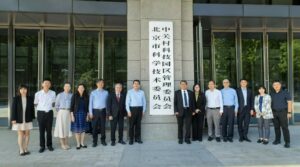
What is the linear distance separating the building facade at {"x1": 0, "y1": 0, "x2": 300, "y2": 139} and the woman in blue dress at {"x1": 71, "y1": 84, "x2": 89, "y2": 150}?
2.96m

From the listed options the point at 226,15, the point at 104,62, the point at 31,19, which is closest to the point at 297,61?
the point at 226,15

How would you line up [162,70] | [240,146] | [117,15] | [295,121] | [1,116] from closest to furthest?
[240,146]
[162,70]
[117,15]
[1,116]
[295,121]

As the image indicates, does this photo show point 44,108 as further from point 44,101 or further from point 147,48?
point 147,48

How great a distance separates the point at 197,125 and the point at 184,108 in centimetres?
76

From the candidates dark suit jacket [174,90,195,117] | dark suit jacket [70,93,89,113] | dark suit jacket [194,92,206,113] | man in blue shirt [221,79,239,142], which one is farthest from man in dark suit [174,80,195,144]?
dark suit jacket [70,93,89,113]

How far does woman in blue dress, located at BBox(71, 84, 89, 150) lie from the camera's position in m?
9.09

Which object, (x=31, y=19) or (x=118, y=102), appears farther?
(x=31, y=19)

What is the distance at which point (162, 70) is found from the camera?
33.7 ft

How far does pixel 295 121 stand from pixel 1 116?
37.1 ft

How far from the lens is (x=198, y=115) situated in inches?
403

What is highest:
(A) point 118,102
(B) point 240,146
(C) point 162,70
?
(C) point 162,70

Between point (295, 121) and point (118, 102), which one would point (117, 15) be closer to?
point (118, 102)

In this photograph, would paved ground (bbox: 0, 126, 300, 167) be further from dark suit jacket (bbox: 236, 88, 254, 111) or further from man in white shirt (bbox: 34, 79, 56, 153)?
dark suit jacket (bbox: 236, 88, 254, 111)

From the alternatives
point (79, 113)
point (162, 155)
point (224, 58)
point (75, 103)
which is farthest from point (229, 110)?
point (224, 58)
